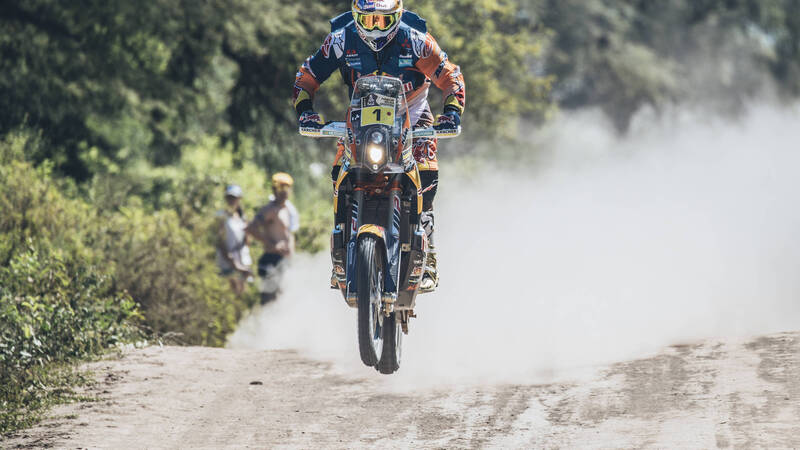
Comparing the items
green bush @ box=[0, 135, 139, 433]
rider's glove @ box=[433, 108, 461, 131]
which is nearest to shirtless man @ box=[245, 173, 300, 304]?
green bush @ box=[0, 135, 139, 433]

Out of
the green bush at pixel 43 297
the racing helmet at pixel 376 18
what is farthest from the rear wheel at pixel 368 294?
the green bush at pixel 43 297

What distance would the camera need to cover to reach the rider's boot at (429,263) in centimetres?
958

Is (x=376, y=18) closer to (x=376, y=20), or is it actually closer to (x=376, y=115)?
(x=376, y=20)

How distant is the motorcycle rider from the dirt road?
1303 millimetres

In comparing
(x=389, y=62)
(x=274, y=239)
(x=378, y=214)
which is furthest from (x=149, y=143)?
(x=378, y=214)

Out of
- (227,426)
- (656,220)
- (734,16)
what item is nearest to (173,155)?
(656,220)

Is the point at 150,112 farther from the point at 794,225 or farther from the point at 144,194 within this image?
the point at 794,225

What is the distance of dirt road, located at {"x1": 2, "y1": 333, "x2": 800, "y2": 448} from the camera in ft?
28.5

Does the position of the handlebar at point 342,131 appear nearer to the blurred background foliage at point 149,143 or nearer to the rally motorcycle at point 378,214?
the rally motorcycle at point 378,214

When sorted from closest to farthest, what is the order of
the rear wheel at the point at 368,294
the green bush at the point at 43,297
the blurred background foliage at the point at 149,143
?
the rear wheel at the point at 368,294
the green bush at the point at 43,297
the blurred background foliage at the point at 149,143

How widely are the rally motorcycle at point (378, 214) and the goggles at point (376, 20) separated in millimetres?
421

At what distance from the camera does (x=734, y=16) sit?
45.7m

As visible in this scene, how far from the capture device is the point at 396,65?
912 cm

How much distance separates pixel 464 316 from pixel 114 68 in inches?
380
